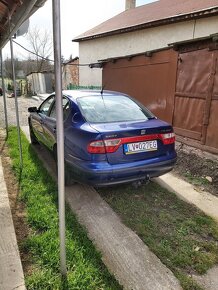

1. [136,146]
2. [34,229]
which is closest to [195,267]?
[136,146]

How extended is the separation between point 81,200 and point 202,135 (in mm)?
3538

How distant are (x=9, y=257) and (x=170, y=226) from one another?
180 cm

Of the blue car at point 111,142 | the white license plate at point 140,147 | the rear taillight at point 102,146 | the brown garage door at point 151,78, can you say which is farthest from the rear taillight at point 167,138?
the brown garage door at point 151,78

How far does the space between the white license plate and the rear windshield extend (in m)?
0.50

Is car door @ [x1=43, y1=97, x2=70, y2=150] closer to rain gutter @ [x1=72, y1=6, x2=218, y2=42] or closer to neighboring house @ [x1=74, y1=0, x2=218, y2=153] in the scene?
neighboring house @ [x1=74, y1=0, x2=218, y2=153]

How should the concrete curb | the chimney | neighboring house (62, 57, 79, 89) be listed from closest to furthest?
the concrete curb < the chimney < neighboring house (62, 57, 79, 89)

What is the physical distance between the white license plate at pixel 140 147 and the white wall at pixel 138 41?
7.52 metres

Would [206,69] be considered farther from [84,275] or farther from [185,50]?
[84,275]

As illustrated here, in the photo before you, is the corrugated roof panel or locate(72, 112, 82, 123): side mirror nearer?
locate(72, 112, 82, 123): side mirror

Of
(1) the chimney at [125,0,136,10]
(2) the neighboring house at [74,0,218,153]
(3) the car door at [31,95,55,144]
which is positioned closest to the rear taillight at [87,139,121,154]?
(3) the car door at [31,95,55,144]

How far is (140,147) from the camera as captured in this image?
133 inches

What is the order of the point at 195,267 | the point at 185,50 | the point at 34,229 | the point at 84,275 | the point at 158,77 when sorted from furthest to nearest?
the point at 158,77, the point at 185,50, the point at 34,229, the point at 195,267, the point at 84,275

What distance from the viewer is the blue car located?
10.5 ft

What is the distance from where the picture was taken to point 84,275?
2.25 metres
